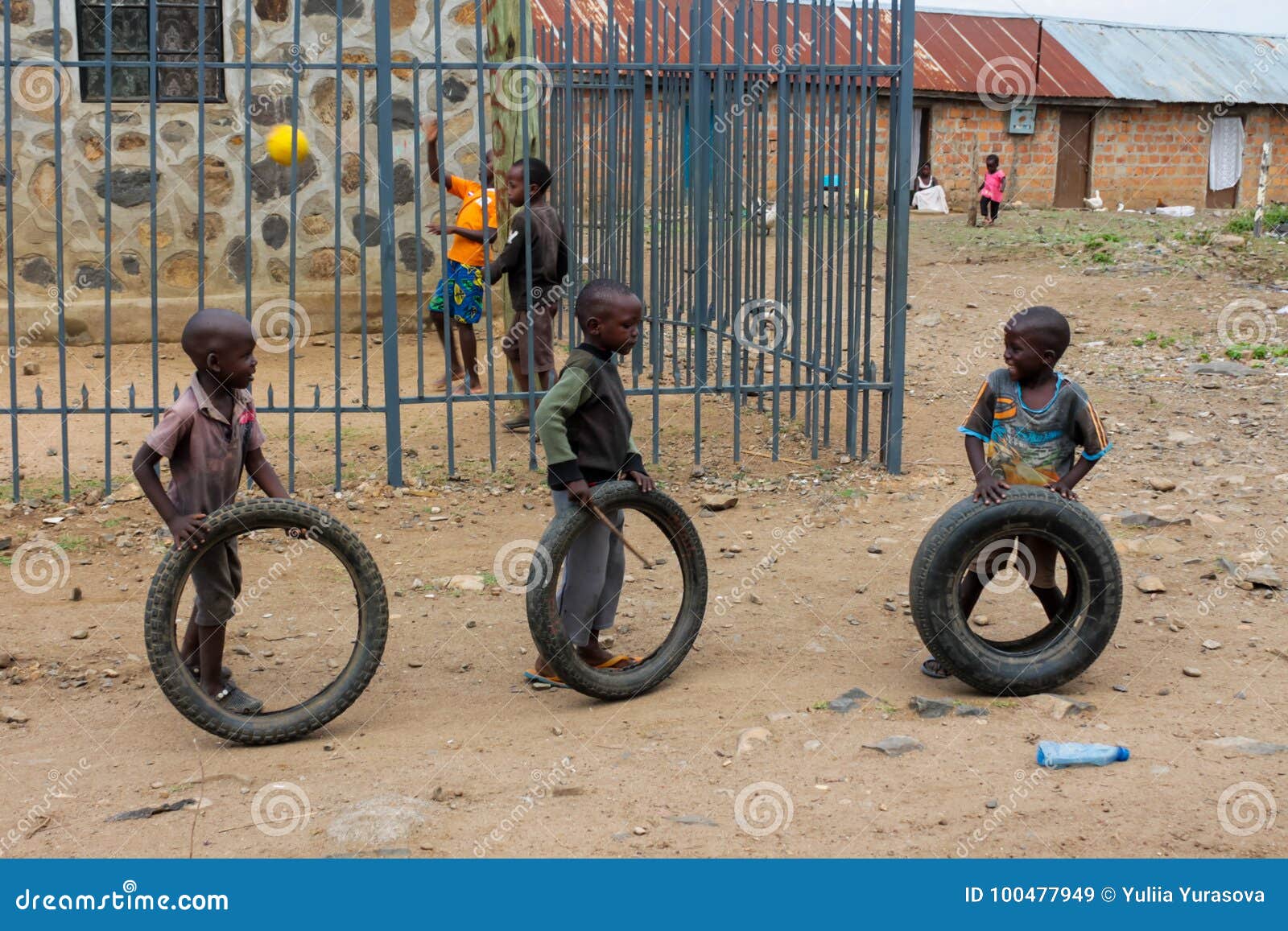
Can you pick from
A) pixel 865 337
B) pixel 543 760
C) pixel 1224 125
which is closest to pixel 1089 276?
pixel 865 337

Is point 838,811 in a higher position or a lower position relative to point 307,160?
lower

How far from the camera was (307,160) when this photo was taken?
969 cm

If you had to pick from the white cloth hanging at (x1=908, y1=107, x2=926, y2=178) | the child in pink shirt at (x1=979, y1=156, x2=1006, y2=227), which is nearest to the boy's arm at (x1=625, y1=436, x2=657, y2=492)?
the child in pink shirt at (x1=979, y1=156, x2=1006, y2=227)

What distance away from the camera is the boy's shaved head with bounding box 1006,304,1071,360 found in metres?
4.25

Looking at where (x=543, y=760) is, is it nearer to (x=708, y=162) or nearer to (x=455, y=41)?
(x=708, y=162)

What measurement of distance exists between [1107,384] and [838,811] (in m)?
6.55

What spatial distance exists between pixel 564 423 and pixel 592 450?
18cm

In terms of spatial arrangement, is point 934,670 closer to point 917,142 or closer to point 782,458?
point 782,458

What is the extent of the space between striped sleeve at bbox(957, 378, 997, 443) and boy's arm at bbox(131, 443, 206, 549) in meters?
2.53

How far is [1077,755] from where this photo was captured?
3.62 metres

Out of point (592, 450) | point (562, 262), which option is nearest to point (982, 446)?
point (592, 450)

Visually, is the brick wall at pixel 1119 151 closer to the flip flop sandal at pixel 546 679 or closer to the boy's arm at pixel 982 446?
the boy's arm at pixel 982 446

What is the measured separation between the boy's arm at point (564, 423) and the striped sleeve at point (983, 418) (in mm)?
1333

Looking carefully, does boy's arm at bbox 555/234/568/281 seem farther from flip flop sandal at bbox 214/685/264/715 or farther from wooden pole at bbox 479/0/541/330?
flip flop sandal at bbox 214/685/264/715
